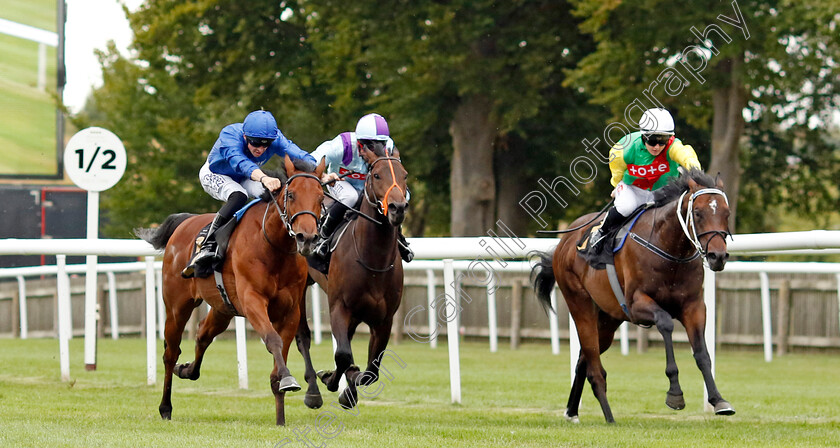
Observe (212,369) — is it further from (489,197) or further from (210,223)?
(489,197)

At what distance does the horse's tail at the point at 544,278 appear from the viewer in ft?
29.3

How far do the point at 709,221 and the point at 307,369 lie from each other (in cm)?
Result: 265

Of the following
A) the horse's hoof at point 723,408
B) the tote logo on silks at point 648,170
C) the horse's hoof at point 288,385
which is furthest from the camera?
the tote logo on silks at point 648,170

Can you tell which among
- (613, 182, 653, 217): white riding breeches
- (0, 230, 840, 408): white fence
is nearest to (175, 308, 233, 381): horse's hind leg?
(0, 230, 840, 408): white fence

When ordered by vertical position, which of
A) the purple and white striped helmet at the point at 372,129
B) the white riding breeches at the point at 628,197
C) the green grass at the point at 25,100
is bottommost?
the white riding breeches at the point at 628,197

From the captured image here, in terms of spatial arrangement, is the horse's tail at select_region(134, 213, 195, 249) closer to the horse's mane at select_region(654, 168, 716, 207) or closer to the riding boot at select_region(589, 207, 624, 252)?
the riding boot at select_region(589, 207, 624, 252)

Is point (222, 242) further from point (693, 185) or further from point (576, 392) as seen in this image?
point (693, 185)

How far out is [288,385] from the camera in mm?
6445

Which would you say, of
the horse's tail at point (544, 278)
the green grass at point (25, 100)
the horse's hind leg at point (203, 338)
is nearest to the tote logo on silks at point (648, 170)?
the horse's tail at point (544, 278)

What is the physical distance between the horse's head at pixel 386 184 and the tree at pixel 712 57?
11187mm

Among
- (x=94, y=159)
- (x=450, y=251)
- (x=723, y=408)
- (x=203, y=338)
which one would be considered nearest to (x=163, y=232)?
(x=203, y=338)

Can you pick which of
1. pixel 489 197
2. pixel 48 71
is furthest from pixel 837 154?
pixel 48 71

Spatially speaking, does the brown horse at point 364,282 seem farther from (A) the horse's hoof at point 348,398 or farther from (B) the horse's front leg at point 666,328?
(B) the horse's front leg at point 666,328

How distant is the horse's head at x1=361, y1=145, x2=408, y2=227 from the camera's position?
682cm
